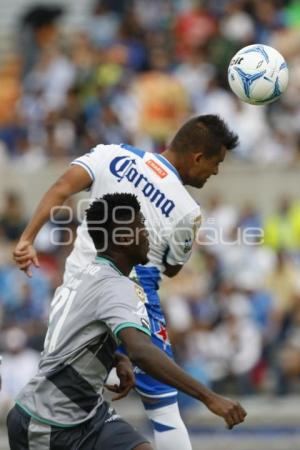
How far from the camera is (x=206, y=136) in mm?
8602

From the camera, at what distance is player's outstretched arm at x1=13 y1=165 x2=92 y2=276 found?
26.3ft

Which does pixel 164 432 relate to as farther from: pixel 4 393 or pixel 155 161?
pixel 4 393

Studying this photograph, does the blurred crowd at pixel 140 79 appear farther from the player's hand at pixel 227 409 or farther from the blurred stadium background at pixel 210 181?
the player's hand at pixel 227 409

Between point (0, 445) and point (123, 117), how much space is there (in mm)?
5687

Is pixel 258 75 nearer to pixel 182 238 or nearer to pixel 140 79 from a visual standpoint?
pixel 182 238

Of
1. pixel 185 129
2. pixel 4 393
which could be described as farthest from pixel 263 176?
pixel 185 129

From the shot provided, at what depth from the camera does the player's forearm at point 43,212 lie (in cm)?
813

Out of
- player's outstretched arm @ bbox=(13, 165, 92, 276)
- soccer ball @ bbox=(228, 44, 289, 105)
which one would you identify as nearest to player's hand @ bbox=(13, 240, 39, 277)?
player's outstretched arm @ bbox=(13, 165, 92, 276)

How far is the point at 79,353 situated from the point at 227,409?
2.89ft

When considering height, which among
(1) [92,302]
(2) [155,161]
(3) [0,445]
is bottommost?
(3) [0,445]

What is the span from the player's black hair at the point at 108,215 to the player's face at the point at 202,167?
4.64ft

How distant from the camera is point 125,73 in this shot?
17.8 m

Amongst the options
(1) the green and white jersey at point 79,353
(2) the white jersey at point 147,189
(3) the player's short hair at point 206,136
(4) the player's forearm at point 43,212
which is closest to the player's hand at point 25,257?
(4) the player's forearm at point 43,212

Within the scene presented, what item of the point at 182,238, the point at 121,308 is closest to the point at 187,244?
the point at 182,238
